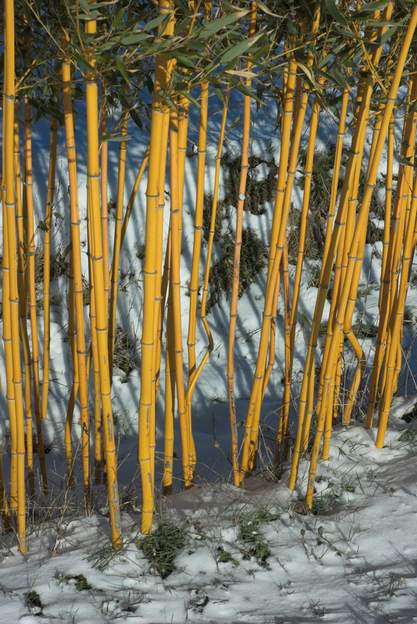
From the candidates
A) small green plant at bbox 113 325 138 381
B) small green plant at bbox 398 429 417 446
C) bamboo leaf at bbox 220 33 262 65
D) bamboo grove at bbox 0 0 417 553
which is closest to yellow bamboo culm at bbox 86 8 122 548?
bamboo grove at bbox 0 0 417 553

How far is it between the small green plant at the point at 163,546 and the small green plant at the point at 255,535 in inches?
4.8

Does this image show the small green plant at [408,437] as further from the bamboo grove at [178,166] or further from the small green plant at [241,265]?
the small green plant at [241,265]

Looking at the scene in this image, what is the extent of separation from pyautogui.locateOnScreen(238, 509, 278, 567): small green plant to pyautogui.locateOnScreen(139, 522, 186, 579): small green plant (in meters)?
0.12

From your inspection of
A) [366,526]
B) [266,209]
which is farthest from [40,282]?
[366,526]

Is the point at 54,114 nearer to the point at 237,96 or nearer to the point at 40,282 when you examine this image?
the point at 40,282

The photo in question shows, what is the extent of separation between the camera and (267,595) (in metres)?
1.33

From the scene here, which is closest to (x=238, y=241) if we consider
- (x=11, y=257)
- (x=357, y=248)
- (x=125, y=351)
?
(x=357, y=248)

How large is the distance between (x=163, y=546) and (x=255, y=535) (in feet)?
0.61

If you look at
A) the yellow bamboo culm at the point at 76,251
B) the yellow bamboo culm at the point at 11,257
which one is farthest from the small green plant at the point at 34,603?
the yellow bamboo culm at the point at 76,251

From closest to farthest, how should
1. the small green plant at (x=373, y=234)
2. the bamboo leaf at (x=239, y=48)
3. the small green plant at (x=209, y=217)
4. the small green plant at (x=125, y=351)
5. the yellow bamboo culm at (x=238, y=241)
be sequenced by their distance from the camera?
the bamboo leaf at (x=239, y=48) < the yellow bamboo culm at (x=238, y=241) < the small green plant at (x=125, y=351) < the small green plant at (x=209, y=217) < the small green plant at (x=373, y=234)

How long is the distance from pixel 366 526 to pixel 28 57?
1.21m

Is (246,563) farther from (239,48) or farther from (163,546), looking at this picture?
(239,48)

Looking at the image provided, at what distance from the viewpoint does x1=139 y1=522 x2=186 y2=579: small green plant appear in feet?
4.61

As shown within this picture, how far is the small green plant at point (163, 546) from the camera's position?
1.41 m
